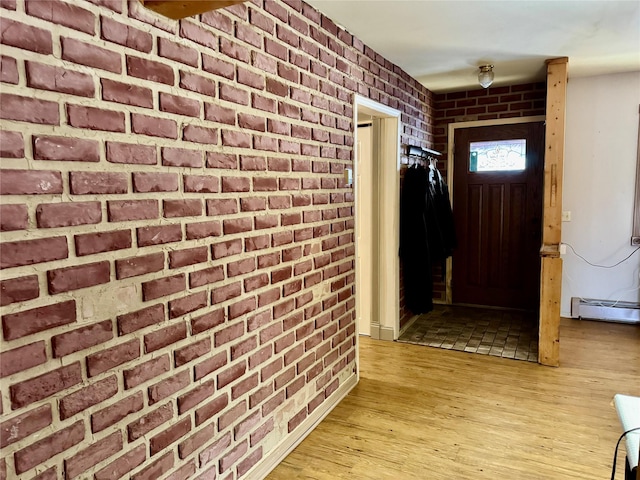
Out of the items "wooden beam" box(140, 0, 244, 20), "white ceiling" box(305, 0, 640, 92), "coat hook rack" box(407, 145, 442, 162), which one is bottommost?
"coat hook rack" box(407, 145, 442, 162)

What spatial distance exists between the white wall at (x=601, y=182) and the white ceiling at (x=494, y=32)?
32 centimetres

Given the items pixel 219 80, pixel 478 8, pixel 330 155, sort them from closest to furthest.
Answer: pixel 219 80
pixel 478 8
pixel 330 155

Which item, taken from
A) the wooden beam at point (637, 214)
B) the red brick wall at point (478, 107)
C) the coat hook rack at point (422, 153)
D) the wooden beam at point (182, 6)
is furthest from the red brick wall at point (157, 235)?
the wooden beam at point (637, 214)

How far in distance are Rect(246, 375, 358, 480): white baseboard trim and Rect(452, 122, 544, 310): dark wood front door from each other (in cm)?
252

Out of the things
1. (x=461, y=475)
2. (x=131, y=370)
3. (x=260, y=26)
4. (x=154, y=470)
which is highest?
(x=260, y=26)

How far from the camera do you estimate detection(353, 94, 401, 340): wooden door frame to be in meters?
3.75

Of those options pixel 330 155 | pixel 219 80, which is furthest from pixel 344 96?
pixel 219 80

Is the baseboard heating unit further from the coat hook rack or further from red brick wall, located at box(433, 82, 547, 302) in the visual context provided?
the coat hook rack

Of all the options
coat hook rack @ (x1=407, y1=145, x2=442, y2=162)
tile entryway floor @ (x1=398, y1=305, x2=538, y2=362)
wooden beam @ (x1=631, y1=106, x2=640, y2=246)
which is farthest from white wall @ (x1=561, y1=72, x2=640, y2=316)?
coat hook rack @ (x1=407, y1=145, x2=442, y2=162)

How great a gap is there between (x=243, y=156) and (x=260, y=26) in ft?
1.98

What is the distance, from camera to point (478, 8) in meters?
2.41

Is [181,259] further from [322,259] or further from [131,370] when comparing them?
[322,259]

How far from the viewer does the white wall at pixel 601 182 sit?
13.5 ft

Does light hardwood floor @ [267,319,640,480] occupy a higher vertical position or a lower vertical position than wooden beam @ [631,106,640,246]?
lower
